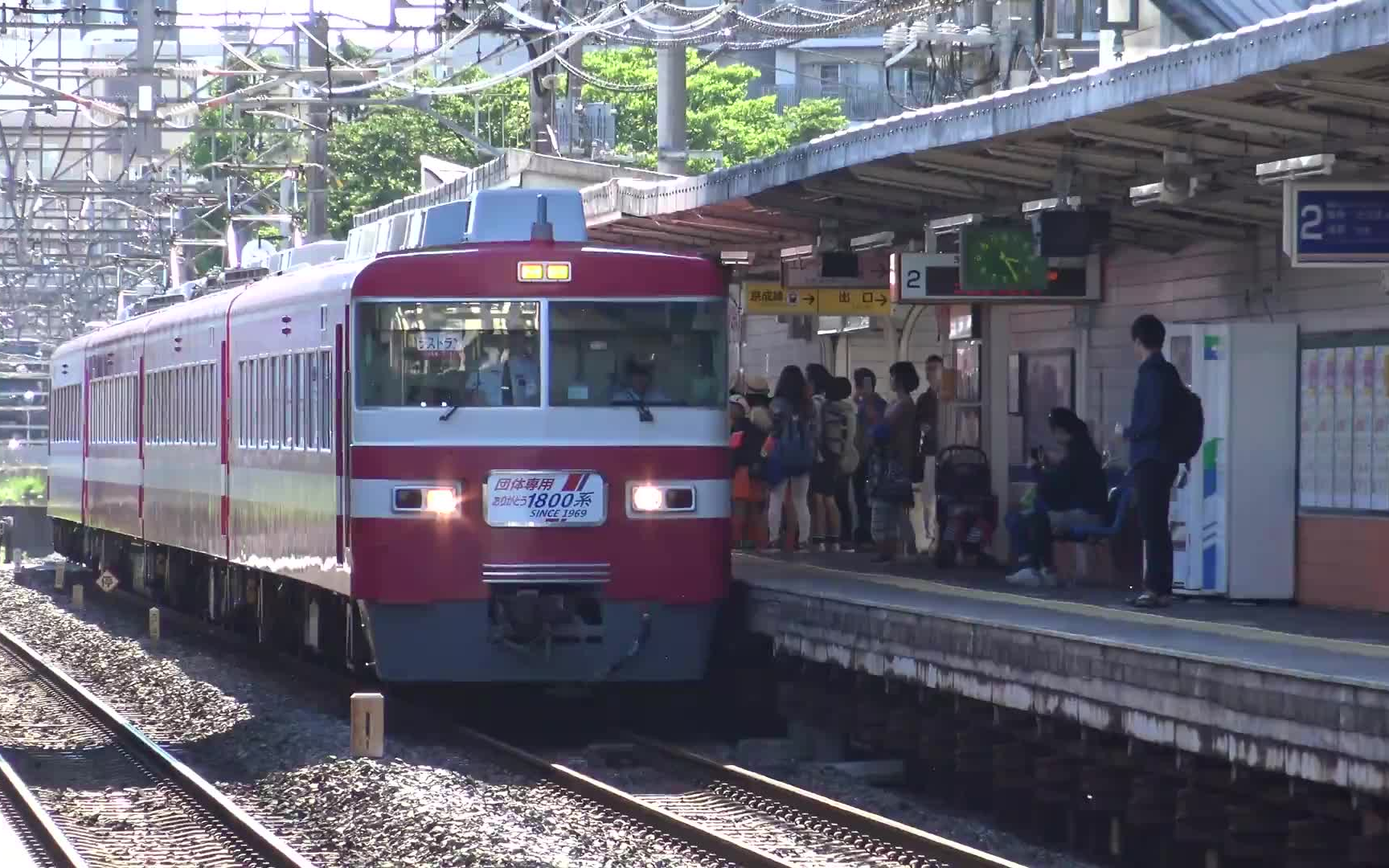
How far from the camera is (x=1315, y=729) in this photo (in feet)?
29.6

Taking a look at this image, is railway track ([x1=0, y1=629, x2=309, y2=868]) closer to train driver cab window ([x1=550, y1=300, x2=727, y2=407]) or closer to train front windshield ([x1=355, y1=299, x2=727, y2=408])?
Answer: train front windshield ([x1=355, y1=299, x2=727, y2=408])

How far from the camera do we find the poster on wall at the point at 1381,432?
44.0 feet

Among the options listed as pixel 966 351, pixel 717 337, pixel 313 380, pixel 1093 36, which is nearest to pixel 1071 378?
pixel 966 351

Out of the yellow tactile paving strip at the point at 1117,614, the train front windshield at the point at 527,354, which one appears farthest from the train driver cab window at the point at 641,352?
the yellow tactile paving strip at the point at 1117,614

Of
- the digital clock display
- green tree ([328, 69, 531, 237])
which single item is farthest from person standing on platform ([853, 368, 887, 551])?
green tree ([328, 69, 531, 237])

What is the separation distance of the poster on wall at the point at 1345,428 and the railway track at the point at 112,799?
20.0ft

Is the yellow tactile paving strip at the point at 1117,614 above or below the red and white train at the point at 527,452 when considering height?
below

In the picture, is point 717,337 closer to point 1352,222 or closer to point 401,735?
point 401,735

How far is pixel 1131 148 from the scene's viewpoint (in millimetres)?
13836

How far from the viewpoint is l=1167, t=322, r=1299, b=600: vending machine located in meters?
14.4

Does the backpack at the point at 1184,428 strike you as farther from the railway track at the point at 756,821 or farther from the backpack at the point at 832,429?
the backpack at the point at 832,429

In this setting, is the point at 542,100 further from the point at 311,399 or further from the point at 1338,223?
the point at 1338,223

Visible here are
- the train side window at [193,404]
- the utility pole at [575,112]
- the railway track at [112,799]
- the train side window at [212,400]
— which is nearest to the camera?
the railway track at [112,799]

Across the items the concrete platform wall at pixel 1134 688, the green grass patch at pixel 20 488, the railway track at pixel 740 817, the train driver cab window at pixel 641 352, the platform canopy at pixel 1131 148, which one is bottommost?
the green grass patch at pixel 20 488
